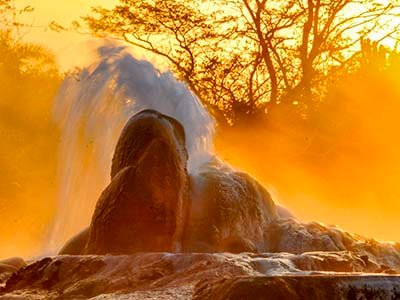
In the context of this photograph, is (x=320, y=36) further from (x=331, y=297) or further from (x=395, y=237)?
(x=331, y=297)

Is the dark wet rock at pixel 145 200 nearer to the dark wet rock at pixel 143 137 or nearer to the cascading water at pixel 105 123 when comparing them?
the dark wet rock at pixel 143 137

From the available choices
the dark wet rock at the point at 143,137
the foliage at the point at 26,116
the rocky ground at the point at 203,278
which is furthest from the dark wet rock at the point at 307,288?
the foliage at the point at 26,116

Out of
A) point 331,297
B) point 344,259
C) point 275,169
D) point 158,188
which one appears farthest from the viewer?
point 275,169

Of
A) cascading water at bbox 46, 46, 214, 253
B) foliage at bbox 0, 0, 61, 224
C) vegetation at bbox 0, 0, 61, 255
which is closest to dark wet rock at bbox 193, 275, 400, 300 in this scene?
cascading water at bbox 46, 46, 214, 253

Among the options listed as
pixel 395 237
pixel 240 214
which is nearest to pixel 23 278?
Result: pixel 240 214

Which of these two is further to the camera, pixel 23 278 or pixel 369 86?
pixel 369 86

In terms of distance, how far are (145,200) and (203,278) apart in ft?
10.7

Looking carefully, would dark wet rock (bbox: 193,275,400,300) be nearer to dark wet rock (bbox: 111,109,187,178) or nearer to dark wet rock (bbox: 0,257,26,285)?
dark wet rock (bbox: 0,257,26,285)

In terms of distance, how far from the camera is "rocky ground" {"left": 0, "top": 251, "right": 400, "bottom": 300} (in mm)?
4023

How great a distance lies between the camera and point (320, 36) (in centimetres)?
2472

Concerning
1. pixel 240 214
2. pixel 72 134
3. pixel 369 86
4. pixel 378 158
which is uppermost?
pixel 369 86

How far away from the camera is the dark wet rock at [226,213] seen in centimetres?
934

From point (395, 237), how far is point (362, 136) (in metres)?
3.93

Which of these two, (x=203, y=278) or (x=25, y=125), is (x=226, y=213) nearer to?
(x=203, y=278)
